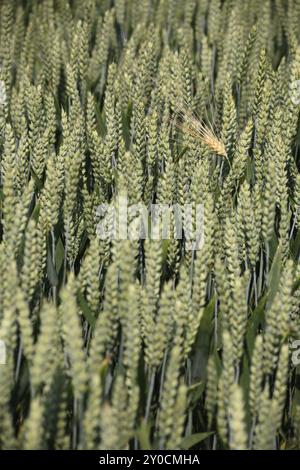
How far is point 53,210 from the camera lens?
1.34 meters

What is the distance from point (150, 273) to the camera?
44.6 inches

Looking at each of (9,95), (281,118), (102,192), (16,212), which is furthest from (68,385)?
(9,95)

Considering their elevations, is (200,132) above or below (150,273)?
above

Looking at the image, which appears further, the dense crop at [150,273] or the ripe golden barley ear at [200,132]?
the ripe golden barley ear at [200,132]

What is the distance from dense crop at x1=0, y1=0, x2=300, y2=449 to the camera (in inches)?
40.3

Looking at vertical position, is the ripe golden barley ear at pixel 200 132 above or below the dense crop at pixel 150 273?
above

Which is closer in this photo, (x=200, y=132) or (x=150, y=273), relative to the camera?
(x=150, y=273)

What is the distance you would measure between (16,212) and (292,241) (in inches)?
23.3

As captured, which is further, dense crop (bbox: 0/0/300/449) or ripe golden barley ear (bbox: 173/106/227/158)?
ripe golden barley ear (bbox: 173/106/227/158)

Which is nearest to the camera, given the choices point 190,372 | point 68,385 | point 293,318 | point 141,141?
point 68,385

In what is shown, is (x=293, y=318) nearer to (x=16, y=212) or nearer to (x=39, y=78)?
(x=16, y=212)

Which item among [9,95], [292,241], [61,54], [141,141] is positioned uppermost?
[61,54]

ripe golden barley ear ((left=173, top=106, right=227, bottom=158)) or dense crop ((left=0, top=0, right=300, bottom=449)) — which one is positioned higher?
ripe golden barley ear ((left=173, top=106, right=227, bottom=158))

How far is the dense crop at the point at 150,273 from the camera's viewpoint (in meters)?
1.02
